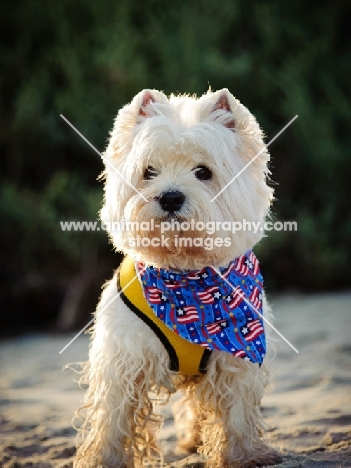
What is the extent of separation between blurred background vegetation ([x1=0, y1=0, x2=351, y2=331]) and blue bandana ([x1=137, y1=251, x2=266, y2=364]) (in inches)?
175

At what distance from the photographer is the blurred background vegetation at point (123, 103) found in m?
7.73

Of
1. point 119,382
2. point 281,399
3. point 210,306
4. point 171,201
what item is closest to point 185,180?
point 171,201

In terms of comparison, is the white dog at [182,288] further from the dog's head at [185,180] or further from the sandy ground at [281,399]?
the sandy ground at [281,399]

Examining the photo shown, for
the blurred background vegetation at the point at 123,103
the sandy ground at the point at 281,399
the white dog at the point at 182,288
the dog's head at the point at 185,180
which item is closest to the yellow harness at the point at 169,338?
the white dog at the point at 182,288

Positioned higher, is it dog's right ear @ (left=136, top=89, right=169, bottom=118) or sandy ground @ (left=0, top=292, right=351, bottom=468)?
dog's right ear @ (left=136, top=89, right=169, bottom=118)

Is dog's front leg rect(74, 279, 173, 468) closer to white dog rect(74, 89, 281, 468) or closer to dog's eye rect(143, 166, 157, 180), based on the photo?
white dog rect(74, 89, 281, 468)

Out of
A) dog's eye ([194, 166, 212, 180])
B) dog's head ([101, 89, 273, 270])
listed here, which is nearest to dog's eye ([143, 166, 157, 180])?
dog's head ([101, 89, 273, 270])

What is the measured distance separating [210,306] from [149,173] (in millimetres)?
663

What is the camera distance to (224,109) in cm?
311

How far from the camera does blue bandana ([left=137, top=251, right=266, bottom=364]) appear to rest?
3.02 m

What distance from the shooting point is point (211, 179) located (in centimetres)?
299

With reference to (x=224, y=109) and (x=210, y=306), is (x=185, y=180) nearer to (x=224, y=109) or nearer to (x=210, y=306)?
Result: (x=224, y=109)

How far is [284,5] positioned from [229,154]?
20.3 ft

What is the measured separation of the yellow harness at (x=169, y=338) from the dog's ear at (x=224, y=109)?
830 millimetres
